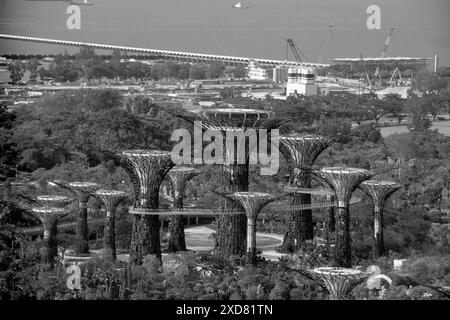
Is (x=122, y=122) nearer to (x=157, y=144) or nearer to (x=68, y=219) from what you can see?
(x=157, y=144)

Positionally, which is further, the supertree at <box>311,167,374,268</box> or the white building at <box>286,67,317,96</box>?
the white building at <box>286,67,317,96</box>

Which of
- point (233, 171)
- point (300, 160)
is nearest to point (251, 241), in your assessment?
point (233, 171)

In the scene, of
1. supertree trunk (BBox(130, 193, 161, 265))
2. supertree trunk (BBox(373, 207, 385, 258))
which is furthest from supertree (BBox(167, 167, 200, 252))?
supertree trunk (BBox(373, 207, 385, 258))

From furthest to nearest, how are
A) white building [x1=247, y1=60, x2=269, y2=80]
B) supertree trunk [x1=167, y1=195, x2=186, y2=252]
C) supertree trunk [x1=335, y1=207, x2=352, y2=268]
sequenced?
1. white building [x1=247, y1=60, x2=269, y2=80]
2. supertree trunk [x1=167, y1=195, x2=186, y2=252]
3. supertree trunk [x1=335, y1=207, x2=352, y2=268]

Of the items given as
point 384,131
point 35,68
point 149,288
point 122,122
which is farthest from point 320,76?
point 149,288

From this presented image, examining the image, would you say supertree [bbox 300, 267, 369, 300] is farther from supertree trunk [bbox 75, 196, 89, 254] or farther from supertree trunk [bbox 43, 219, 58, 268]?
supertree trunk [bbox 75, 196, 89, 254]

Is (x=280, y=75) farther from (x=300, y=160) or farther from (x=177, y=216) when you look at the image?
(x=177, y=216)
